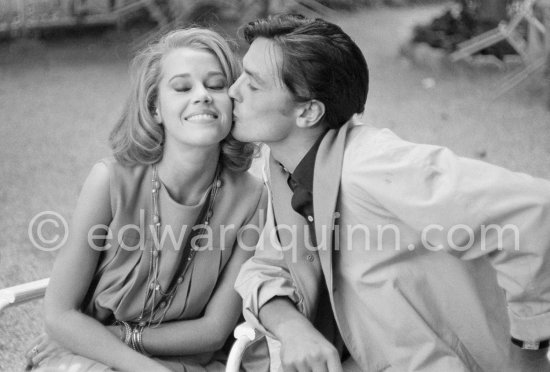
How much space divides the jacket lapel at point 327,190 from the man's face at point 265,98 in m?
0.13

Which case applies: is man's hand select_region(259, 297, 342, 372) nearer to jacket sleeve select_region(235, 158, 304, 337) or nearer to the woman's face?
jacket sleeve select_region(235, 158, 304, 337)

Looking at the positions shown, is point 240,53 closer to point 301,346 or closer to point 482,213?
point 301,346

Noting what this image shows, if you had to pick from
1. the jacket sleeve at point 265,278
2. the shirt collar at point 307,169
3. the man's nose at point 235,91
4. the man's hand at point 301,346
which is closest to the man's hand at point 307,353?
the man's hand at point 301,346

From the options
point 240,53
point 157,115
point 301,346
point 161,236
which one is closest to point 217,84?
point 157,115

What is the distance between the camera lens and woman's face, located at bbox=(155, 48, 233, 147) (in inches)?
84.7

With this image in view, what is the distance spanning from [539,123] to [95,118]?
343 centimetres

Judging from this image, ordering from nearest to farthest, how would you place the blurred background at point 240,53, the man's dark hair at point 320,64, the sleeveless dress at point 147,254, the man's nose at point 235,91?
the man's dark hair at point 320,64, the man's nose at point 235,91, the sleeveless dress at point 147,254, the blurred background at point 240,53

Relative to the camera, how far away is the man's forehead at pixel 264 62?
2.07m

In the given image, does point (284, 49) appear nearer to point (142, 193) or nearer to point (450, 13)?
point (142, 193)

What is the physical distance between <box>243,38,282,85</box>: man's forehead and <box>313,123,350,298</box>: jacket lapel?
221 millimetres

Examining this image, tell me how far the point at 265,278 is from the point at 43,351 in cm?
69

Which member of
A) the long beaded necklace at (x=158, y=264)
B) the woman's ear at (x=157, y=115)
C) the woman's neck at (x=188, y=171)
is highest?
the woman's ear at (x=157, y=115)

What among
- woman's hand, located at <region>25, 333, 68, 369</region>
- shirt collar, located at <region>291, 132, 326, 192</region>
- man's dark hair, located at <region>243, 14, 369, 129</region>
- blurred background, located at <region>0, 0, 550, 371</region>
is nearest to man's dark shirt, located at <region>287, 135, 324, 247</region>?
shirt collar, located at <region>291, 132, 326, 192</region>

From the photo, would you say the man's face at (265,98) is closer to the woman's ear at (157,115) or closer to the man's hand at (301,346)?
the woman's ear at (157,115)
